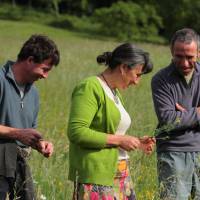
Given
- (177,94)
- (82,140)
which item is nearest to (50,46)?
(82,140)

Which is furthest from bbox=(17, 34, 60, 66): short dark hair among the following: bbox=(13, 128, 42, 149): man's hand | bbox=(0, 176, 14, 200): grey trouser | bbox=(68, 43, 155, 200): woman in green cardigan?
bbox=(0, 176, 14, 200): grey trouser

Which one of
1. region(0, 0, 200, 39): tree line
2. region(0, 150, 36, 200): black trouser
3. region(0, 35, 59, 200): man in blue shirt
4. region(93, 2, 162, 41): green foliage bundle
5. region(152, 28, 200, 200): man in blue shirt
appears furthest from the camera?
region(0, 0, 200, 39): tree line

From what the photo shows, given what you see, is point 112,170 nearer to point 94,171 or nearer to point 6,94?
point 94,171

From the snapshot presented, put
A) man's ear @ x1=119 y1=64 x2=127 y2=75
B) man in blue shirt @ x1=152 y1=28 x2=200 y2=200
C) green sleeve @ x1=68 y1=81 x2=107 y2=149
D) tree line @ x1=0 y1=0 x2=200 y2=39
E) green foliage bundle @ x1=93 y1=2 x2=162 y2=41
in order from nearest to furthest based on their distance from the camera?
green sleeve @ x1=68 y1=81 x2=107 y2=149
man's ear @ x1=119 y1=64 x2=127 y2=75
man in blue shirt @ x1=152 y1=28 x2=200 y2=200
green foliage bundle @ x1=93 y1=2 x2=162 y2=41
tree line @ x1=0 y1=0 x2=200 y2=39

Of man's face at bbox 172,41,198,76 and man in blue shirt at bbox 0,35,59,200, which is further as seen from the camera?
man's face at bbox 172,41,198,76

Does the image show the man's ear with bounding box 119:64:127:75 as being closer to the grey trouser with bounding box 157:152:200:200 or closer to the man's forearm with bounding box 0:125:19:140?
the man's forearm with bounding box 0:125:19:140

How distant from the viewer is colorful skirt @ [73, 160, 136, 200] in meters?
4.35

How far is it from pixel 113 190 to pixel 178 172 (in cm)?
64

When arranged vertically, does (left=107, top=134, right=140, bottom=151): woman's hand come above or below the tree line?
below

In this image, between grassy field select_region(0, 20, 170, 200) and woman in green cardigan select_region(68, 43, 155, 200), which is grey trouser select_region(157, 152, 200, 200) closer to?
grassy field select_region(0, 20, 170, 200)

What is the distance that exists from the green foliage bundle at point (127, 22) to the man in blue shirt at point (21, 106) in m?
50.0

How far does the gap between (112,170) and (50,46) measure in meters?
0.88

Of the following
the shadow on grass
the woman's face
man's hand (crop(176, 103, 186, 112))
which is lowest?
man's hand (crop(176, 103, 186, 112))

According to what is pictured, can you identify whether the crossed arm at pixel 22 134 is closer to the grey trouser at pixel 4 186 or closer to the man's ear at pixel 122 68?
the grey trouser at pixel 4 186
